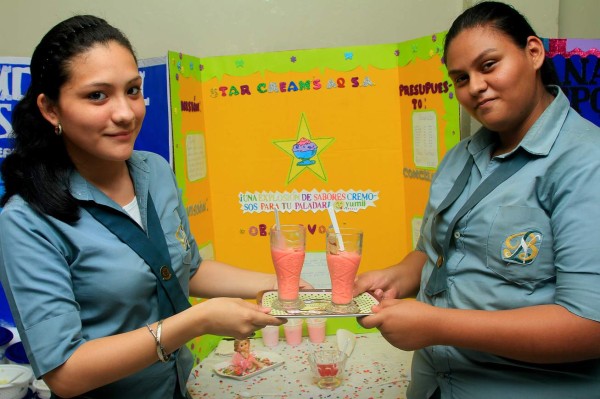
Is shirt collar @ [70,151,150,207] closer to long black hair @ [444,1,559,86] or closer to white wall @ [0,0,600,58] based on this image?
long black hair @ [444,1,559,86]

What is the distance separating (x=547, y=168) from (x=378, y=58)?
1305 mm

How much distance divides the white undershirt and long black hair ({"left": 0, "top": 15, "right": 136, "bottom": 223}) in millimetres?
168

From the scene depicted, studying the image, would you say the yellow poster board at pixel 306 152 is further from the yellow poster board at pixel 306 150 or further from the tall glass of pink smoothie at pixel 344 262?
the tall glass of pink smoothie at pixel 344 262

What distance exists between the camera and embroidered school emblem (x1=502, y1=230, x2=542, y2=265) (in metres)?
1.34

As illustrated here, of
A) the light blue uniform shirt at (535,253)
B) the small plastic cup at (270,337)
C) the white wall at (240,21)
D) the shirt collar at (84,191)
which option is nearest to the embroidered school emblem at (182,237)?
the shirt collar at (84,191)

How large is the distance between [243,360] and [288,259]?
0.94 metres

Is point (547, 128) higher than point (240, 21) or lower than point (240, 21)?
lower

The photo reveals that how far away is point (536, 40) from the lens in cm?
147

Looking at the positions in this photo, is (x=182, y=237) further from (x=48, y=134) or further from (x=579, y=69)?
(x=579, y=69)

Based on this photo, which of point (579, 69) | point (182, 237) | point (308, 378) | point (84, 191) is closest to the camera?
point (84, 191)

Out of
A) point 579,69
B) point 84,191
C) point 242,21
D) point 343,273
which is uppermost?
point 242,21

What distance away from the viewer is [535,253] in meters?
1.34

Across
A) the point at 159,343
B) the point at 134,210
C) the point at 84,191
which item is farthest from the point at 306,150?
the point at 159,343

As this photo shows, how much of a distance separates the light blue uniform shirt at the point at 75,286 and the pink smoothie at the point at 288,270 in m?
0.29
